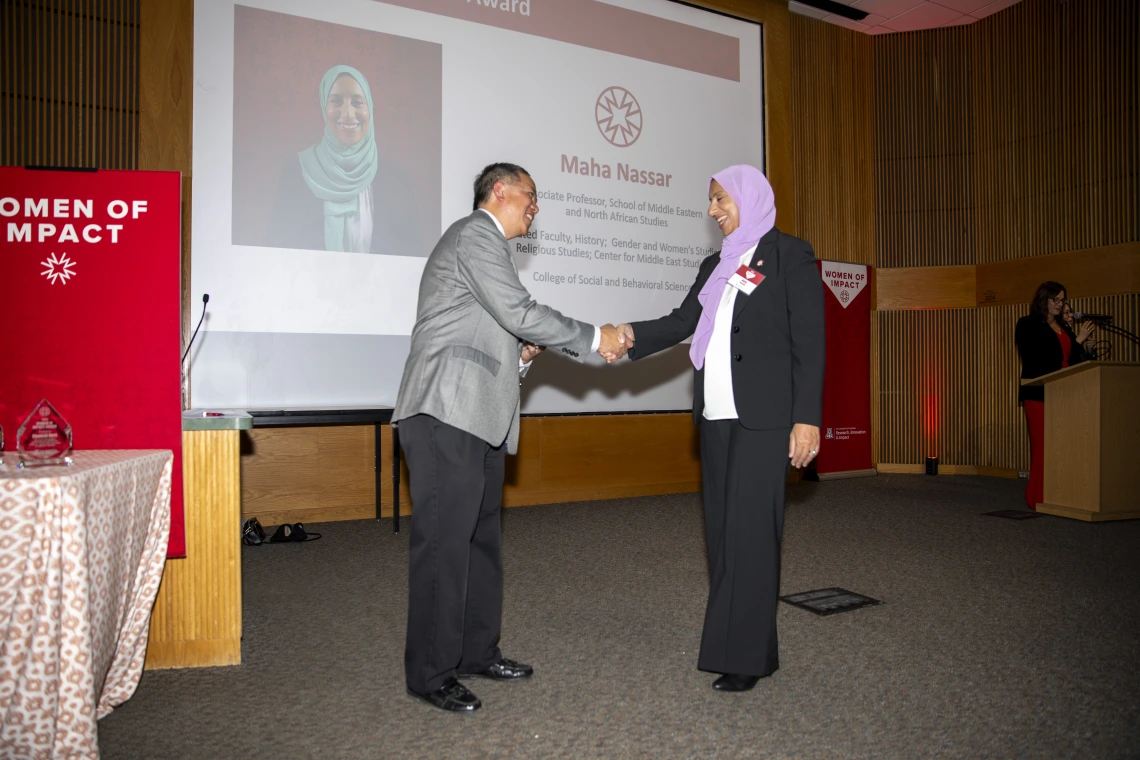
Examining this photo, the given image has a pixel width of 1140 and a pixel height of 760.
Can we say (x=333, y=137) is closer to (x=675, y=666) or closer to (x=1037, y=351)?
(x=675, y=666)

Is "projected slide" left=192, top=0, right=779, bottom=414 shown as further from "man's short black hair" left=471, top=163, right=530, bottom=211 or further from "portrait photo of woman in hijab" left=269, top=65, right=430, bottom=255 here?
"man's short black hair" left=471, top=163, right=530, bottom=211

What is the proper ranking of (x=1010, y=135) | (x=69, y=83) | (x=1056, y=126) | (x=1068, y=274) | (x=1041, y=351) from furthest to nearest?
(x=1010, y=135), (x=1056, y=126), (x=1068, y=274), (x=1041, y=351), (x=69, y=83)

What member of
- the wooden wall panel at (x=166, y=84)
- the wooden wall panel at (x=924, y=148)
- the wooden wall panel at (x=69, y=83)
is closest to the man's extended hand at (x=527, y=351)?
the wooden wall panel at (x=166, y=84)

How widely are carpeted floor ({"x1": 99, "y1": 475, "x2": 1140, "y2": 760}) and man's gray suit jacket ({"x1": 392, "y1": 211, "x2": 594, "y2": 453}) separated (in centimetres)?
82

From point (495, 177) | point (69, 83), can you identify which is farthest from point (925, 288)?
point (69, 83)

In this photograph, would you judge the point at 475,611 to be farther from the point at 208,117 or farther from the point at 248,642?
the point at 208,117

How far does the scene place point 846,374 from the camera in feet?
24.4

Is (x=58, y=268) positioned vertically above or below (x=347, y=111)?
below

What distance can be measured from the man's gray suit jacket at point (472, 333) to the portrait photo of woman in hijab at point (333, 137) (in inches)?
109

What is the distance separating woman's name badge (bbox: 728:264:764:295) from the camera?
7.47 ft

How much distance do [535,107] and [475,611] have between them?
13.5 feet

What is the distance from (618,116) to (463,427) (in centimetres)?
432

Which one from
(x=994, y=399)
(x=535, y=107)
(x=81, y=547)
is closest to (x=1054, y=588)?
(x=81, y=547)

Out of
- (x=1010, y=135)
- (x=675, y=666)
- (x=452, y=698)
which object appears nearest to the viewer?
(x=452, y=698)
